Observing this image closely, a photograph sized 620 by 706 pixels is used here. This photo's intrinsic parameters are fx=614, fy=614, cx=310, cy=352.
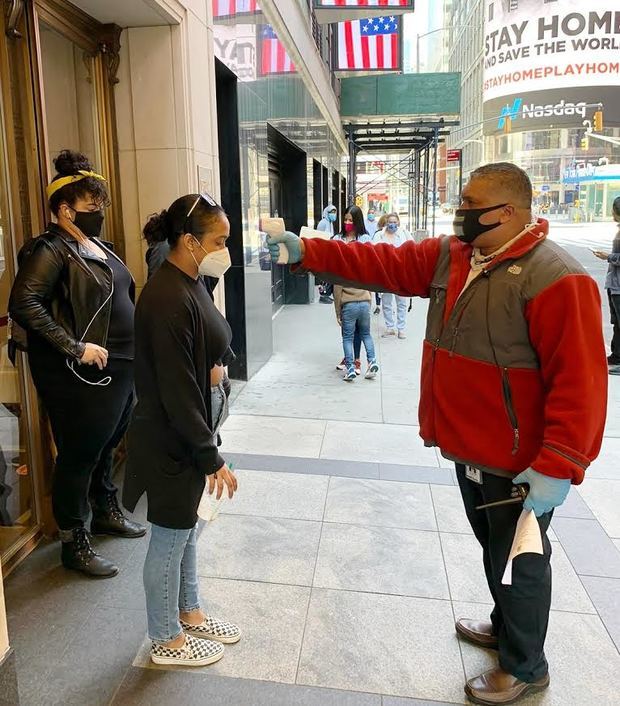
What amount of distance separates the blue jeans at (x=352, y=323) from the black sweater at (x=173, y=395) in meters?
4.65

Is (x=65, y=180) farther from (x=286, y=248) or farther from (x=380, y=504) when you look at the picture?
(x=380, y=504)

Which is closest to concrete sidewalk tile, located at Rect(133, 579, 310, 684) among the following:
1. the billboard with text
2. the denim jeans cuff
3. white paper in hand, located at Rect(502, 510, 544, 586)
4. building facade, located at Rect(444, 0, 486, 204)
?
the denim jeans cuff

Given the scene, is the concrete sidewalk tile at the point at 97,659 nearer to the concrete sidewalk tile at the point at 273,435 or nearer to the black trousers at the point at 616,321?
the concrete sidewalk tile at the point at 273,435

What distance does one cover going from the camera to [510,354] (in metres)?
2.12

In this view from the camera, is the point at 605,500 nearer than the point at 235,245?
Yes

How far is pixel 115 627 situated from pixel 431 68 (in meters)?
127

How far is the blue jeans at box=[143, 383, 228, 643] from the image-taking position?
7.58 ft

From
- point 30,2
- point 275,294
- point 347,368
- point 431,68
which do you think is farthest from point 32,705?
point 431,68

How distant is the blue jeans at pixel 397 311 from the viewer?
923cm

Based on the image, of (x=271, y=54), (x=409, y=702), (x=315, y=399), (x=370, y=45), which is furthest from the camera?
(x=370, y=45)

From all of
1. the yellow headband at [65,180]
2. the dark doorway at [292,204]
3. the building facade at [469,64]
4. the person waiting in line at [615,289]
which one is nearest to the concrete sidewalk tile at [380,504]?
the yellow headband at [65,180]

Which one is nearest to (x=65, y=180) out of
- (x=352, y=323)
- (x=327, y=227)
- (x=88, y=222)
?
(x=88, y=222)

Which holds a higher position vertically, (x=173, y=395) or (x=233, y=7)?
(x=233, y=7)

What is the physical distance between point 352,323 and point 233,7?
11.2 feet
